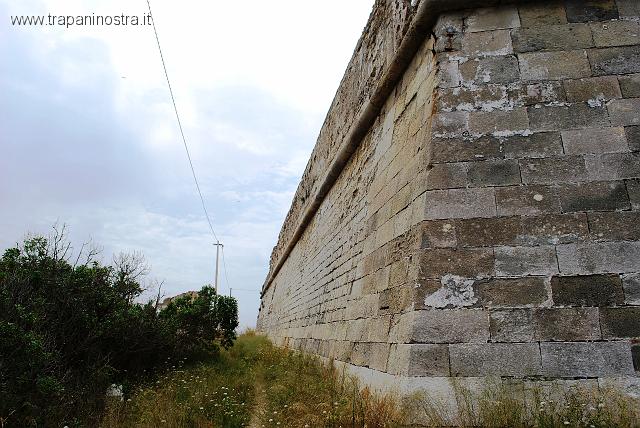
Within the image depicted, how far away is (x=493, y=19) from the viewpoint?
A: 11.5 ft

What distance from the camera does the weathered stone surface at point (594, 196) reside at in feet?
9.48

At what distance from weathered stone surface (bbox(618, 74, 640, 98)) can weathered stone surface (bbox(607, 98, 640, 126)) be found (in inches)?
1.8

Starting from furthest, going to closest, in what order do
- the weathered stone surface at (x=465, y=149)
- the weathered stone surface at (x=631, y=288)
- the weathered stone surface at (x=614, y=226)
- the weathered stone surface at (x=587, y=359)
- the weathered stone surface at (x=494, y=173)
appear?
1. the weathered stone surface at (x=465, y=149)
2. the weathered stone surface at (x=494, y=173)
3. the weathered stone surface at (x=614, y=226)
4. the weathered stone surface at (x=631, y=288)
5. the weathered stone surface at (x=587, y=359)

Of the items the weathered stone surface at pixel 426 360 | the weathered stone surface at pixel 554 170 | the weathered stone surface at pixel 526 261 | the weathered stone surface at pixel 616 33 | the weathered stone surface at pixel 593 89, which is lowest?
the weathered stone surface at pixel 426 360

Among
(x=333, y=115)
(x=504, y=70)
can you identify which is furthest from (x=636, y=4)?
(x=333, y=115)

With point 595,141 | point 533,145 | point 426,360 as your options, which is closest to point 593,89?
point 595,141

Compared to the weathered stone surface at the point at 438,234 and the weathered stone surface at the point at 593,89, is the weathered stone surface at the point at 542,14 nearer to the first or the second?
the weathered stone surface at the point at 593,89

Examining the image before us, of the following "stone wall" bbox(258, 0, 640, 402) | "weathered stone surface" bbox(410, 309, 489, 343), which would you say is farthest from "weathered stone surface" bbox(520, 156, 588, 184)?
"weathered stone surface" bbox(410, 309, 489, 343)

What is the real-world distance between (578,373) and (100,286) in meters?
5.51

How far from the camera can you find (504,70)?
3359 millimetres

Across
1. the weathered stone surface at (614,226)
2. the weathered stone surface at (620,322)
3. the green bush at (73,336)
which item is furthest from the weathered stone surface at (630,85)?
the green bush at (73,336)

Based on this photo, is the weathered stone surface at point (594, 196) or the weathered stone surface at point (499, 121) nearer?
the weathered stone surface at point (594, 196)

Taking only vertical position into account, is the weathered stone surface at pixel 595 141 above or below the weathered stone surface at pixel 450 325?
above

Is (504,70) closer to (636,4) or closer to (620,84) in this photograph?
(620,84)
